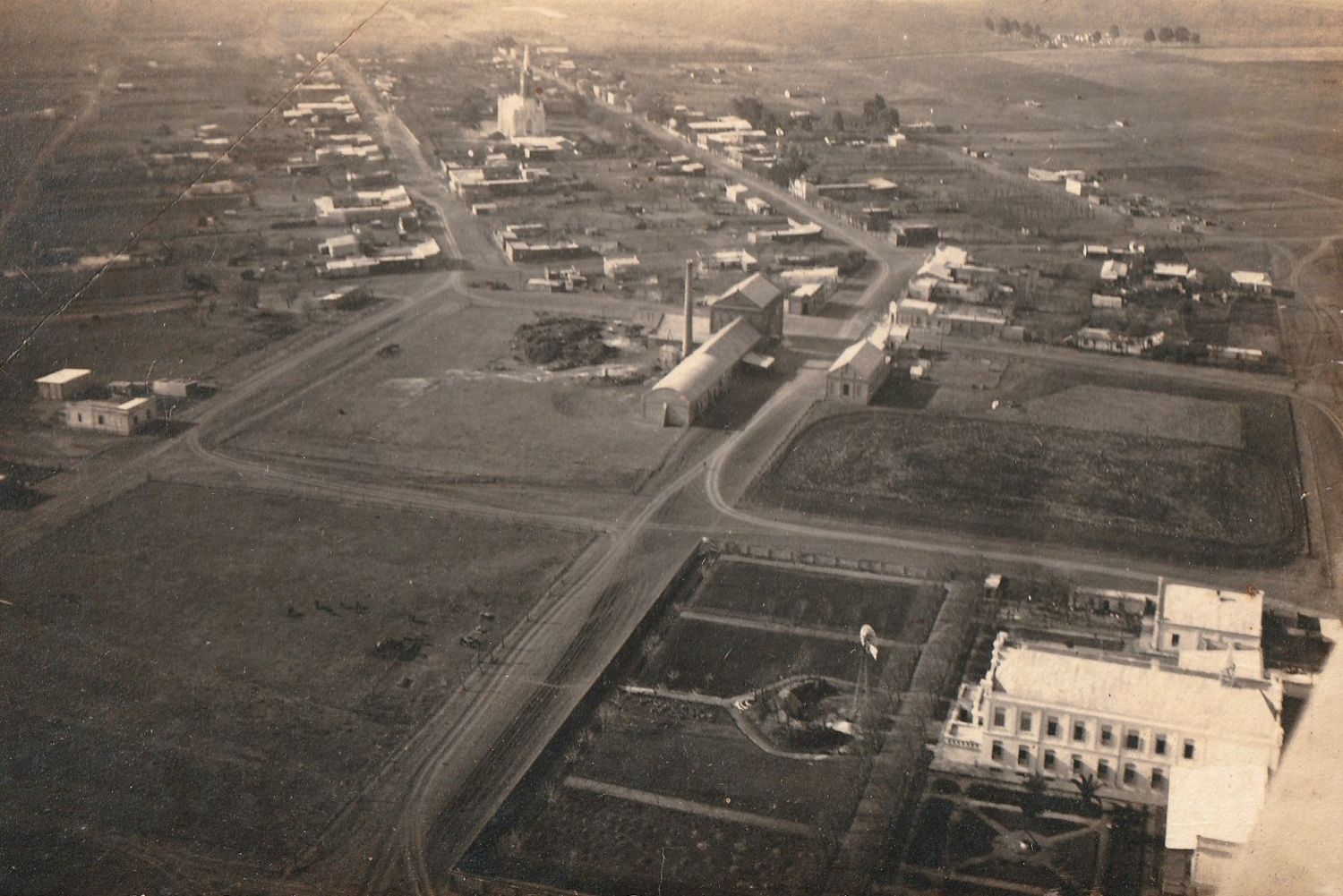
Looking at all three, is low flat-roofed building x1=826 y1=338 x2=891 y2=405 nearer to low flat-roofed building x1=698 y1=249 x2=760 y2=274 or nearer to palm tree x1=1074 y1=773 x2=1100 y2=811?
low flat-roofed building x1=698 y1=249 x2=760 y2=274

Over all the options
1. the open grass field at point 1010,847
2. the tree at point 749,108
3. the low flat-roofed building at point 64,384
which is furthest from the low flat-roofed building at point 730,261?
the open grass field at point 1010,847

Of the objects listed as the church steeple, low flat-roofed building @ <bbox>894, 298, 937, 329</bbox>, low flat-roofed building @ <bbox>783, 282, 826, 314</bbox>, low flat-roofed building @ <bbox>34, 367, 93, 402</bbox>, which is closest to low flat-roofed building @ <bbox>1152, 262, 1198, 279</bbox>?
low flat-roofed building @ <bbox>894, 298, 937, 329</bbox>

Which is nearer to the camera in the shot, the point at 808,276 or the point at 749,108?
the point at 808,276

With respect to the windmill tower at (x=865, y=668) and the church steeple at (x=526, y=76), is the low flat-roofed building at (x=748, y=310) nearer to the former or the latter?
the windmill tower at (x=865, y=668)

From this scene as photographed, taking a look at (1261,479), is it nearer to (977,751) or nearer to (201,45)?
(977,751)

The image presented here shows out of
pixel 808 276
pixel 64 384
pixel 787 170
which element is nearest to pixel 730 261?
pixel 808 276

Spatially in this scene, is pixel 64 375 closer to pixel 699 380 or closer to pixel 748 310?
pixel 699 380

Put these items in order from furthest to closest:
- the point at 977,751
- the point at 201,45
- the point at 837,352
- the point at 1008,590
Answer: the point at 837,352 → the point at 1008,590 → the point at 977,751 → the point at 201,45

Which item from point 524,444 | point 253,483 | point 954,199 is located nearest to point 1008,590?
point 524,444
